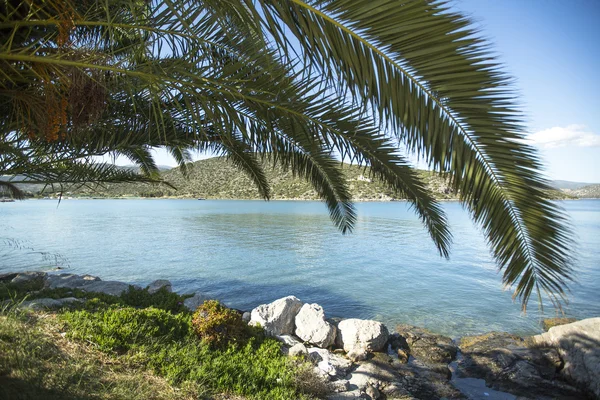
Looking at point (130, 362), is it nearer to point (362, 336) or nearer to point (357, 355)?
point (357, 355)

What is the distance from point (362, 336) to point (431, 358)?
158cm

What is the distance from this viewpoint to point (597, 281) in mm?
16062

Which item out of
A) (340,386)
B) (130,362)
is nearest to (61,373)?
(130,362)

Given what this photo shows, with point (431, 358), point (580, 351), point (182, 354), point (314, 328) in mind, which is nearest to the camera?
point (182, 354)

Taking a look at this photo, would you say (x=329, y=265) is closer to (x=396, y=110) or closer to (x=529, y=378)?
(x=529, y=378)

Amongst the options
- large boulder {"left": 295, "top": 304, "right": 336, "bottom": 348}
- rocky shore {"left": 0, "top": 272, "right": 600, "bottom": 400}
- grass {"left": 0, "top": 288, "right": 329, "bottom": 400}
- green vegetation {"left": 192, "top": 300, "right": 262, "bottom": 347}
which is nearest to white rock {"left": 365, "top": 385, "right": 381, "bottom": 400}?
rocky shore {"left": 0, "top": 272, "right": 600, "bottom": 400}

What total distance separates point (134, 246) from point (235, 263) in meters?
9.18

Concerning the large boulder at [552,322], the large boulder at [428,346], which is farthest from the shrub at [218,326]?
the large boulder at [552,322]

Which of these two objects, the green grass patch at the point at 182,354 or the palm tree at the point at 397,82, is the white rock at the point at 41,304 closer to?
the green grass patch at the point at 182,354

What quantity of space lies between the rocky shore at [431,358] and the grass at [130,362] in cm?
98

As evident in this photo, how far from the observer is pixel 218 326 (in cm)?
597

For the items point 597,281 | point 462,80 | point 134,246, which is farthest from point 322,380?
point 134,246

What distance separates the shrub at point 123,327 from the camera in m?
4.72

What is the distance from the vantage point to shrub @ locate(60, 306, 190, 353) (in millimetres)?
4719
